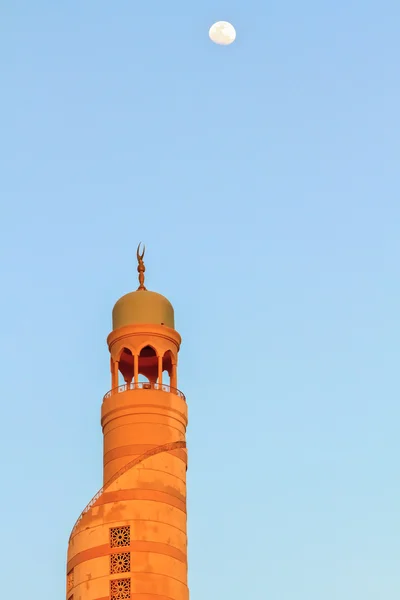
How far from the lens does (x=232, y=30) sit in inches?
2486

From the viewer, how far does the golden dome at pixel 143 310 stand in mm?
61062

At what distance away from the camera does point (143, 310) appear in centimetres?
6119

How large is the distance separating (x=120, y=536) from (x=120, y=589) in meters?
1.87

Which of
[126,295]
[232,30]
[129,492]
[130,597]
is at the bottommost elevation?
[130,597]

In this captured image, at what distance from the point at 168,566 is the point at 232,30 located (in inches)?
826

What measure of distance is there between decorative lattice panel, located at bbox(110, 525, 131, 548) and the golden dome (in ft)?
27.9

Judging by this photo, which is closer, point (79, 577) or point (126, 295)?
point (79, 577)

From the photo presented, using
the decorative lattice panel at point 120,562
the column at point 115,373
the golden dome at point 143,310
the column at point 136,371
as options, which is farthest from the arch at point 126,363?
the decorative lattice panel at point 120,562

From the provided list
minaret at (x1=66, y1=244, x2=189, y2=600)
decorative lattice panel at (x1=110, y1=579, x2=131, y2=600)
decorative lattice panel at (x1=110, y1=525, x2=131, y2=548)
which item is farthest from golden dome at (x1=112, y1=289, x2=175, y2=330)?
decorative lattice panel at (x1=110, y1=579, x2=131, y2=600)

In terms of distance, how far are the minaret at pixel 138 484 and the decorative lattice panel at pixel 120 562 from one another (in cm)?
3

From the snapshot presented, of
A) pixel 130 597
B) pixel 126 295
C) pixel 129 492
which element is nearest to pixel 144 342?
pixel 126 295

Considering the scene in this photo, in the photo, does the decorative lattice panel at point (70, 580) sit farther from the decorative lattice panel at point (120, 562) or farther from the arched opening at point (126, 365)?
the arched opening at point (126, 365)

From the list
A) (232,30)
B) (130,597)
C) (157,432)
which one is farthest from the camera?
(232,30)

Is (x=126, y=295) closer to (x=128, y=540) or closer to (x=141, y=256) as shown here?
(x=141, y=256)
